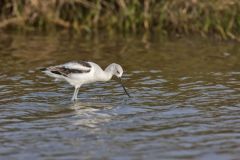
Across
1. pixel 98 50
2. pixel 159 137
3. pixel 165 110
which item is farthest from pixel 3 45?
pixel 159 137

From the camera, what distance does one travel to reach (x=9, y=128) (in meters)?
8.32

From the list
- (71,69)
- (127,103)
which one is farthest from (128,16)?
(127,103)

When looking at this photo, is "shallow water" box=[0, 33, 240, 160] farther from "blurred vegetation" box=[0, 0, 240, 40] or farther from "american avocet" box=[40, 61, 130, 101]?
"blurred vegetation" box=[0, 0, 240, 40]

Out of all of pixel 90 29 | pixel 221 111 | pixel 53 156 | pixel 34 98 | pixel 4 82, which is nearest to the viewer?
pixel 53 156

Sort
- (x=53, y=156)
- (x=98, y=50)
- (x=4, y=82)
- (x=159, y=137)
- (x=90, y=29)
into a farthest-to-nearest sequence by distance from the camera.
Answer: (x=90, y=29) → (x=98, y=50) → (x=4, y=82) → (x=159, y=137) → (x=53, y=156)

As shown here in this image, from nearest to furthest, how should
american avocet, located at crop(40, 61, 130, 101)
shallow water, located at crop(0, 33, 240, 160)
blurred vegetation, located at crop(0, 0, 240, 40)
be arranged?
shallow water, located at crop(0, 33, 240, 160) → american avocet, located at crop(40, 61, 130, 101) → blurred vegetation, located at crop(0, 0, 240, 40)

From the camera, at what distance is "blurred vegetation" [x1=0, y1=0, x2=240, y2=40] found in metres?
13.3

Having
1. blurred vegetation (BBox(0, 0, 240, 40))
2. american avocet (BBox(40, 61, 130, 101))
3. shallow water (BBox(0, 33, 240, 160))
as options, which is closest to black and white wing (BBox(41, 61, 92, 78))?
american avocet (BBox(40, 61, 130, 101))

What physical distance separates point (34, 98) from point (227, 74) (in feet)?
9.39

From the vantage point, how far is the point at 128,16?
1364cm

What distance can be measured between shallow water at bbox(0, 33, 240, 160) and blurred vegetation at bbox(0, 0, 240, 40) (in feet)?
1.19

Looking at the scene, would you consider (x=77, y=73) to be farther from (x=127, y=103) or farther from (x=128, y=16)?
(x=128, y=16)

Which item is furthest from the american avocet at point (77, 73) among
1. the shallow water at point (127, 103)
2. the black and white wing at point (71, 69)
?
the shallow water at point (127, 103)

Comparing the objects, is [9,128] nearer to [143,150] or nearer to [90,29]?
[143,150]
